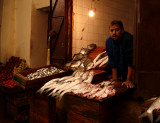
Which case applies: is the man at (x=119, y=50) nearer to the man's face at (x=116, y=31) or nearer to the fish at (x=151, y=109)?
the man's face at (x=116, y=31)

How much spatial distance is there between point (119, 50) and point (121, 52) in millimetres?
157

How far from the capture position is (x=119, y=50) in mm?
3514

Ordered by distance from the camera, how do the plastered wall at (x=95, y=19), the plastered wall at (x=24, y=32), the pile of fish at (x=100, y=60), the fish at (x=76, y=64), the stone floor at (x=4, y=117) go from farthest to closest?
the plastered wall at (x=24, y=32) < the plastered wall at (x=95, y=19) < the stone floor at (x=4, y=117) < the fish at (x=76, y=64) < the pile of fish at (x=100, y=60)

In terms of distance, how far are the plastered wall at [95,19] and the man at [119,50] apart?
1866 mm

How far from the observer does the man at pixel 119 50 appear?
3232mm

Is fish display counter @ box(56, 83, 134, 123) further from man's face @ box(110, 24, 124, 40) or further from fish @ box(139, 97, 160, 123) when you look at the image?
man's face @ box(110, 24, 124, 40)

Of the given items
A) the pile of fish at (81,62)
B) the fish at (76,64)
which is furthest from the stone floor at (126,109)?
the fish at (76,64)

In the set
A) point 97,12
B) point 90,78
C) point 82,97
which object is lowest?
point 82,97

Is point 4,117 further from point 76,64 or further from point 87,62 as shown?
point 87,62

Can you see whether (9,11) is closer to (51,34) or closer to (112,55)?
(51,34)

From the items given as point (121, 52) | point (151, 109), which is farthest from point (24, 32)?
point (151, 109)

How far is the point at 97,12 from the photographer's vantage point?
5926mm

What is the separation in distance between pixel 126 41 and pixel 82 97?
5.28 feet

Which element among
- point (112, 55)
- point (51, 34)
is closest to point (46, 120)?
point (112, 55)
